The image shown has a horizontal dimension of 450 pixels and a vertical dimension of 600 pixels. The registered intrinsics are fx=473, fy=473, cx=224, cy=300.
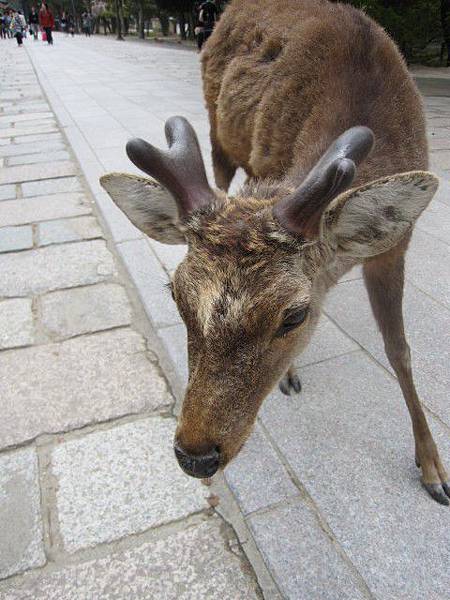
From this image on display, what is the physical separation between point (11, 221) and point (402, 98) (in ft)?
14.6

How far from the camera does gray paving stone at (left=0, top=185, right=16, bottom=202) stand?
620 centimetres

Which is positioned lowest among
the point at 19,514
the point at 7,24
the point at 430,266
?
the point at 19,514

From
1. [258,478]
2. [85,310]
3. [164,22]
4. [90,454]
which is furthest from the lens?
[164,22]

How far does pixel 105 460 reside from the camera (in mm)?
2605

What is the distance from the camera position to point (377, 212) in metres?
1.91

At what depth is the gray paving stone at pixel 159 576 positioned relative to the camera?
2000mm

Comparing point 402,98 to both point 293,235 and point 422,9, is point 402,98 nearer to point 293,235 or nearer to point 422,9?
point 293,235

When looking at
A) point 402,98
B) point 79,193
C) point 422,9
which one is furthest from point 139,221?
point 422,9

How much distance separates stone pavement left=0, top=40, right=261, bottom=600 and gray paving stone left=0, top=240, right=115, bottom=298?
10mm

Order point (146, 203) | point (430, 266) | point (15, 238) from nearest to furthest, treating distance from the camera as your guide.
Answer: point (146, 203)
point (430, 266)
point (15, 238)

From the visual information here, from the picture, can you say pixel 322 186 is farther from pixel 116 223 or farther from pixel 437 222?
pixel 437 222

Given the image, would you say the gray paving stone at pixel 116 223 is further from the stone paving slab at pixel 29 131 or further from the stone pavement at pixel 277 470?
the stone paving slab at pixel 29 131

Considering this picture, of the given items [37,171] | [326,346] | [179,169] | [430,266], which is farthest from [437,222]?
[37,171]

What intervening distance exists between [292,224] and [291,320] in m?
0.38
